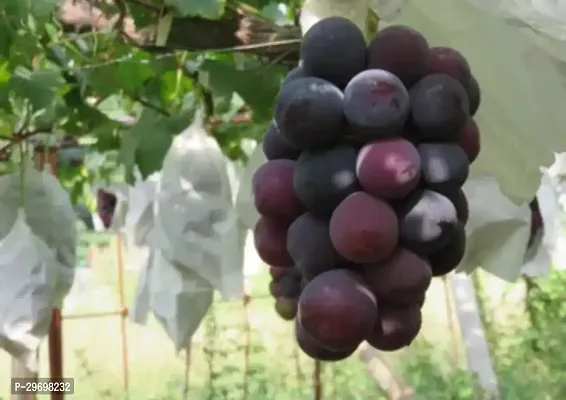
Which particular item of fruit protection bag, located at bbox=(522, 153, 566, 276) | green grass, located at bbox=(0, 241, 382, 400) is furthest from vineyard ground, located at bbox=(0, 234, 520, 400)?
fruit protection bag, located at bbox=(522, 153, 566, 276)

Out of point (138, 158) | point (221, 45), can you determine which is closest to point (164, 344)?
point (138, 158)

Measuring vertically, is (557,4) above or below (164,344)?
above

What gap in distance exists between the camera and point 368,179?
0.41m

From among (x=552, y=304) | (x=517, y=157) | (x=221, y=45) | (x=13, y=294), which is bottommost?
(x=552, y=304)

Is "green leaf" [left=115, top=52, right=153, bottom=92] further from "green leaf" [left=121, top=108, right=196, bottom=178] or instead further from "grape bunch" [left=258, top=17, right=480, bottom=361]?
"grape bunch" [left=258, top=17, right=480, bottom=361]

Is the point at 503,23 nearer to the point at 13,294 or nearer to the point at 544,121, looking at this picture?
the point at 544,121

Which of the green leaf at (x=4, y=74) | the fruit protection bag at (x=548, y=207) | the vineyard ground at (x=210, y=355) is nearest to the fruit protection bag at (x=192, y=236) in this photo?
the green leaf at (x=4, y=74)

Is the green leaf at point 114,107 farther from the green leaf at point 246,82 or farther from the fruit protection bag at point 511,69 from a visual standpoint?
the fruit protection bag at point 511,69

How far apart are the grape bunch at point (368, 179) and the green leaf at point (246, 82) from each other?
1.61ft

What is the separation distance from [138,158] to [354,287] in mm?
674

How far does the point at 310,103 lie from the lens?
408 millimetres

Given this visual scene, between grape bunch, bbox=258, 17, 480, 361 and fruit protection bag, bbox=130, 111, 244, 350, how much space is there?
19.3 inches

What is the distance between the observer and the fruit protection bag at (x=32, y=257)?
36.9 inches

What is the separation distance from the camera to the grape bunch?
1.32 ft
